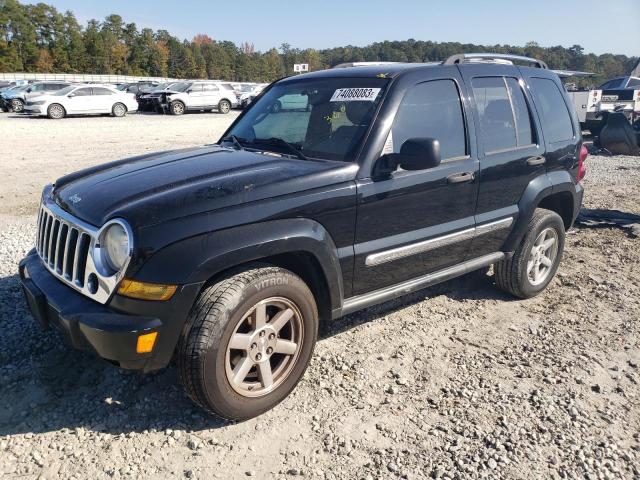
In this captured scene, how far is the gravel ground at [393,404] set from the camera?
2.60 metres

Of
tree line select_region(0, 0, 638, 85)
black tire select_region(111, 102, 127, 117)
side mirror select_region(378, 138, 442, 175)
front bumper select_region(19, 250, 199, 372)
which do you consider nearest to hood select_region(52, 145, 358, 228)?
side mirror select_region(378, 138, 442, 175)

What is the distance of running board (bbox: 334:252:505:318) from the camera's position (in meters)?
3.31

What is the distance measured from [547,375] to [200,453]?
228cm

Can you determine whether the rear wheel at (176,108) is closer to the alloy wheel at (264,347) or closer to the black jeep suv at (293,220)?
the black jeep suv at (293,220)

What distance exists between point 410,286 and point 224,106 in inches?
1037

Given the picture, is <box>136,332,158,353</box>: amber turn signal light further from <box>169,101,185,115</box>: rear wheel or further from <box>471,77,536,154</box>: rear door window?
<box>169,101,185,115</box>: rear wheel

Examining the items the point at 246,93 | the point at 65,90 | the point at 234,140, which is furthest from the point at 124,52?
the point at 234,140

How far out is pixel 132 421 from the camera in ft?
9.48

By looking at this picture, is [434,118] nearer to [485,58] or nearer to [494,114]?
[494,114]

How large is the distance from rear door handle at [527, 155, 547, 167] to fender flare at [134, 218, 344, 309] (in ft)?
6.81

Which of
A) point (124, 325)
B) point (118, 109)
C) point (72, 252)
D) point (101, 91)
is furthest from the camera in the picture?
point (118, 109)

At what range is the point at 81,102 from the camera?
2361 centimetres

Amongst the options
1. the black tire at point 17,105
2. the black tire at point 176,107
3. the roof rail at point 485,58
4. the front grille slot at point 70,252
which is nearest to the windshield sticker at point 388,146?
the roof rail at point 485,58

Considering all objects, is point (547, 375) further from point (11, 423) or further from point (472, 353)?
point (11, 423)
